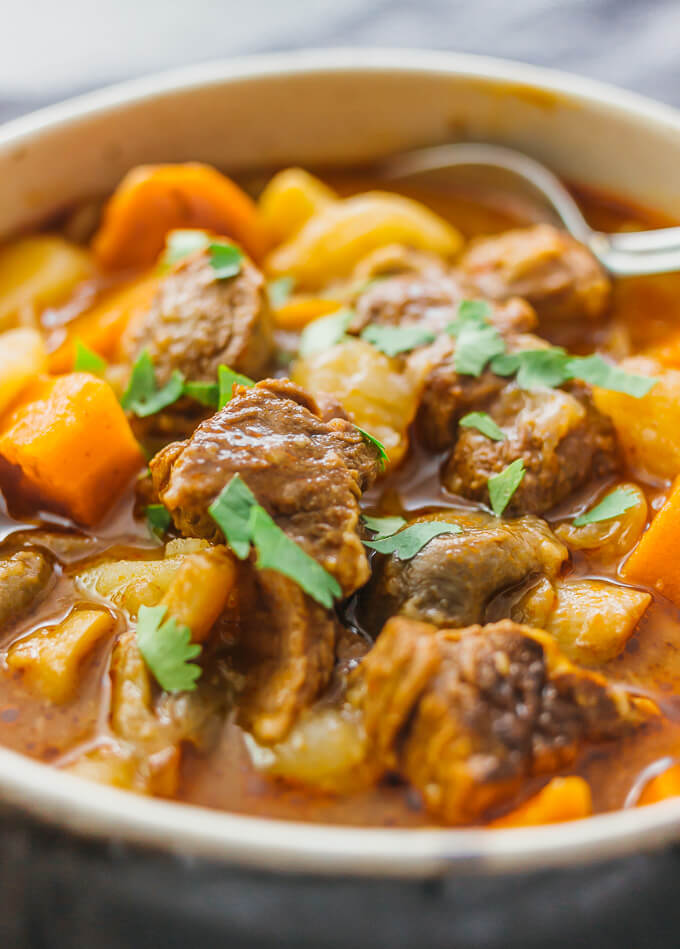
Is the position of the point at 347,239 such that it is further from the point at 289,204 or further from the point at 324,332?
the point at 324,332

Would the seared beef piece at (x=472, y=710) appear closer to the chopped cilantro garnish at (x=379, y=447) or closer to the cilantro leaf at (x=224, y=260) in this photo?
the chopped cilantro garnish at (x=379, y=447)

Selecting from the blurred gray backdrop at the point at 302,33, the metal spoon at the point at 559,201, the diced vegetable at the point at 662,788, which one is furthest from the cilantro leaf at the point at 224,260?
the blurred gray backdrop at the point at 302,33

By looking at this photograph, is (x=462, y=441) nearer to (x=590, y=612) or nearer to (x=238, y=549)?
(x=590, y=612)

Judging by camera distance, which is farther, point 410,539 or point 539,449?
point 539,449

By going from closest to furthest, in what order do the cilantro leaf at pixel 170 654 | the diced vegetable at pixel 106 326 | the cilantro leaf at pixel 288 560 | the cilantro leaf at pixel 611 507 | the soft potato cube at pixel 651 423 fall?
the cilantro leaf at pixel 288 560 < the cilantro leaf at pixel 170 654 < the cilantro leaf at pixel 611 507 < the soft potato cube at pixel 651 423 < the diced vegetable at pixel 106 326

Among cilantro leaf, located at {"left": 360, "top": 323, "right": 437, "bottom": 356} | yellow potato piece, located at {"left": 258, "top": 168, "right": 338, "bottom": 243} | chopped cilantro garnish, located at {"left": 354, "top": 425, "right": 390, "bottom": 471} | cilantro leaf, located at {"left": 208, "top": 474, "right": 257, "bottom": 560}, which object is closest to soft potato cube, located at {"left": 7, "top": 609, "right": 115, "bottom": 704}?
cilantro leaf, located at {"left": 208, "top": 474, "right": 257, "bottom": 560}

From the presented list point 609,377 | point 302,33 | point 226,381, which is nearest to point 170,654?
point 226,381

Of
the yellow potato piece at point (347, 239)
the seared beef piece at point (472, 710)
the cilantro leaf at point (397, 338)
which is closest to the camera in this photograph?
the seared beef piece at point (472, 710)
